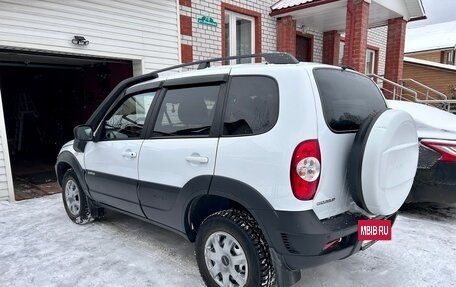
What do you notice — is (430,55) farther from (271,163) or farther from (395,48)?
(271,163)

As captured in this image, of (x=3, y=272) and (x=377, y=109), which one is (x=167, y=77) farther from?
(x=3, y=272)

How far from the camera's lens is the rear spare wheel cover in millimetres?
2150

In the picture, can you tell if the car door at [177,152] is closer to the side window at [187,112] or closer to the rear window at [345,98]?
the side window at [187,112]

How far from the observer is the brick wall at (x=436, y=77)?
1792 centimetres

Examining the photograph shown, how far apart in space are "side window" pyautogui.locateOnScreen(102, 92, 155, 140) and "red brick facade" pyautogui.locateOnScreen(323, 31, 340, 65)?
9039 mm

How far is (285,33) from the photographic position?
361 inches

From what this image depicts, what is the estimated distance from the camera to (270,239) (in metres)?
2.18

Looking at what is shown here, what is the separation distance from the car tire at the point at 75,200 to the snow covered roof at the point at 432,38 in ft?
86.0

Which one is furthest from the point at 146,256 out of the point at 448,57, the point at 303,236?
the point at 448,57

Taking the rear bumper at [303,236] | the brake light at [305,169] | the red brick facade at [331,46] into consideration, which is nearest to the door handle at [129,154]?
the rear bumper at [303,236]

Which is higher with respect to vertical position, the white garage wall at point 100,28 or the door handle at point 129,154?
the white garage wall at point 100,28

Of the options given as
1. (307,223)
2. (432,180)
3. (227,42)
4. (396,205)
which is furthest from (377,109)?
(227,42)

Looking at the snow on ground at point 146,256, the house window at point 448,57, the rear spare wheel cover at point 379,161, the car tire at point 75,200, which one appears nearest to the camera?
the rear spare wheel cover at point 379,161

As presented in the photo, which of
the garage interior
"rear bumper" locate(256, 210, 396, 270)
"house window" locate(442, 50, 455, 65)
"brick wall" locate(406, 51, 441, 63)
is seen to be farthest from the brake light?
"house window" locate(442, 50, 455, 65)
